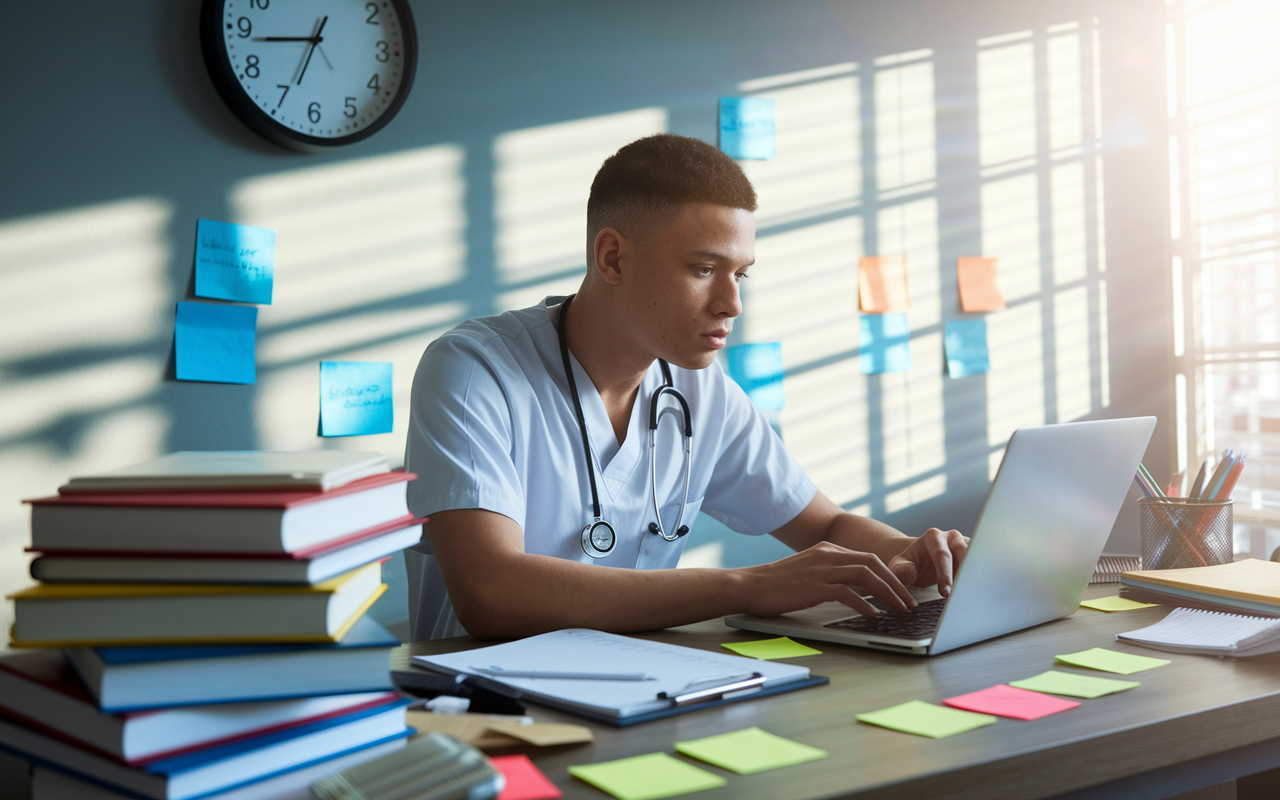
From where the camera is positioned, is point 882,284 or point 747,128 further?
point 882,284

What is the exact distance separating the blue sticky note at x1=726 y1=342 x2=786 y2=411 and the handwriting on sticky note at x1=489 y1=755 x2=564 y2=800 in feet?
5.06

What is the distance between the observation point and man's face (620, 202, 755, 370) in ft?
4.30

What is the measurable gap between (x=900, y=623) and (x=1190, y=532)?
58 centimetres

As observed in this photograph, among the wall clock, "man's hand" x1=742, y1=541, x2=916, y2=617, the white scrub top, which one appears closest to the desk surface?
"man's hand" x1=742, y1=541, x2=916, y2=617

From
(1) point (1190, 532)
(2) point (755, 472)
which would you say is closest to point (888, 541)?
(2) point (755, 472)

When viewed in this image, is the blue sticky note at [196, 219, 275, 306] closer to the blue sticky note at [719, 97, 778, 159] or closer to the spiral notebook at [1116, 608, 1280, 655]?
the blue sticky note at [719, 97, 778, 159]

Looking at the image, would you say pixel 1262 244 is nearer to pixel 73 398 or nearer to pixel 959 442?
pixel 959 442

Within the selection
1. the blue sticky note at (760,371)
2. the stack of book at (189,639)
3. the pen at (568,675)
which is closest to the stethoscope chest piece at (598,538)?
the pen at (568,675)

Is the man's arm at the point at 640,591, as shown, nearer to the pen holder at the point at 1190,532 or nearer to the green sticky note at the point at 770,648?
the green sticky note at the point at 770,648

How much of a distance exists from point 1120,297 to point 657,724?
7.98 ft

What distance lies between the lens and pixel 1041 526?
3.07ft

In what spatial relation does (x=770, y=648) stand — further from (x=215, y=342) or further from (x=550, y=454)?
(x=215, y=342)

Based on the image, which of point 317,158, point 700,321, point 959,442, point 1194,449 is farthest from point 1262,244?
point 317,158

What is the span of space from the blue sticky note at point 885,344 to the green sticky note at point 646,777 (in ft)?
5.88
